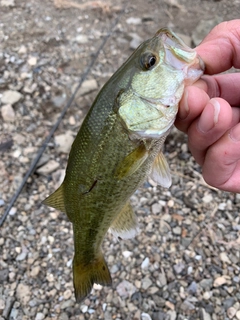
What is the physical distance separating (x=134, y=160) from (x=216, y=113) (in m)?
0.37

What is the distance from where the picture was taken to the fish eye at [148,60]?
1585 millimetres

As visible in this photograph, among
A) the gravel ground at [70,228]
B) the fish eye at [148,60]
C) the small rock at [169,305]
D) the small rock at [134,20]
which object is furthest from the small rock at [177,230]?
the small rock at [134,20]

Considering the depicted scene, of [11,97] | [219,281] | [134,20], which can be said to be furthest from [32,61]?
[219,281]

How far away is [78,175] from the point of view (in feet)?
5.57

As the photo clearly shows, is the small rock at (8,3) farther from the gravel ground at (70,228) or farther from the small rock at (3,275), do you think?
the small rock at (3,275)

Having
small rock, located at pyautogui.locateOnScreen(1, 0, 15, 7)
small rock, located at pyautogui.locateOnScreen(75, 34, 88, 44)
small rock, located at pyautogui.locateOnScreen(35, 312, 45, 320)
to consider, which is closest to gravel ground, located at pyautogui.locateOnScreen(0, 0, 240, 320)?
small rock, located at pyautogui.locateOnScreen(35, 312, 45, 320)

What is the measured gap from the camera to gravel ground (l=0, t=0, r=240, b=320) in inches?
101

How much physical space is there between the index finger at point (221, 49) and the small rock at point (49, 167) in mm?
1726

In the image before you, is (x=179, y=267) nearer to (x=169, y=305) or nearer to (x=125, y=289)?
(x=169, y=305)

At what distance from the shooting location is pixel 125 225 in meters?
1.89

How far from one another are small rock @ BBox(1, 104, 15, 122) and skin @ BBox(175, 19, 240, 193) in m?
2.07

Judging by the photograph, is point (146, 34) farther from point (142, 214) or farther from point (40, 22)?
point (142, 214)

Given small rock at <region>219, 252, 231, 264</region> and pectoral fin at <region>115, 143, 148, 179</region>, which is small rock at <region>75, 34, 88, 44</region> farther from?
pectoral fin at <region>115, 143, 148, 179</region>

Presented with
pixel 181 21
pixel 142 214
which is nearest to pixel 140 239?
pixel 142 214
